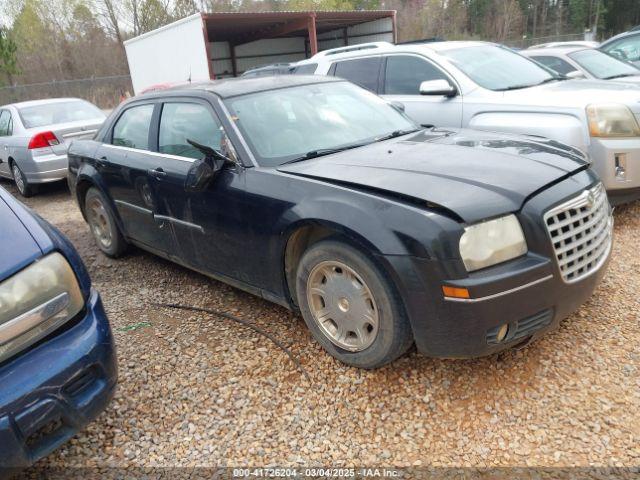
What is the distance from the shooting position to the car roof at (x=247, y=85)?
3660mm

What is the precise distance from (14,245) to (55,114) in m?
7.53

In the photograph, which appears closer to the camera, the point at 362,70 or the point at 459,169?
the point at 459,169

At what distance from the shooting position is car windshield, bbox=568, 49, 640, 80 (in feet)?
24.7

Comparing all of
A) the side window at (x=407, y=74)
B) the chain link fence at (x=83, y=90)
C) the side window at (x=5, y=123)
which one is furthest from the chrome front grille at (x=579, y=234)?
the chain link fence at (x=83, y=90)

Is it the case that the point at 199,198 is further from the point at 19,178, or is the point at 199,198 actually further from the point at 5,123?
the point at 5,123

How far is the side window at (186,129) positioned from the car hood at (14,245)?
4.95 ft

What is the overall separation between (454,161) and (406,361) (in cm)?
115

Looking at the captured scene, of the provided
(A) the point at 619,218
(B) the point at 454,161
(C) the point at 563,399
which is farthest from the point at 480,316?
(A) the point at 619,218

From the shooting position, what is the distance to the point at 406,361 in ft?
9.49

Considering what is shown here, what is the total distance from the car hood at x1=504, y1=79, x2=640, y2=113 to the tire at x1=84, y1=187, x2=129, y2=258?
393cm

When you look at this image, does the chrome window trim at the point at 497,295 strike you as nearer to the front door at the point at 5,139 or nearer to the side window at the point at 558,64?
the side window at the point at 558,64

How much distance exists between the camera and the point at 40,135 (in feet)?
25.8

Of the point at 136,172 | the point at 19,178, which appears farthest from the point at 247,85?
the point at 19,178

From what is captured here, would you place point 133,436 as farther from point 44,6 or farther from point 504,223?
point 44,6
